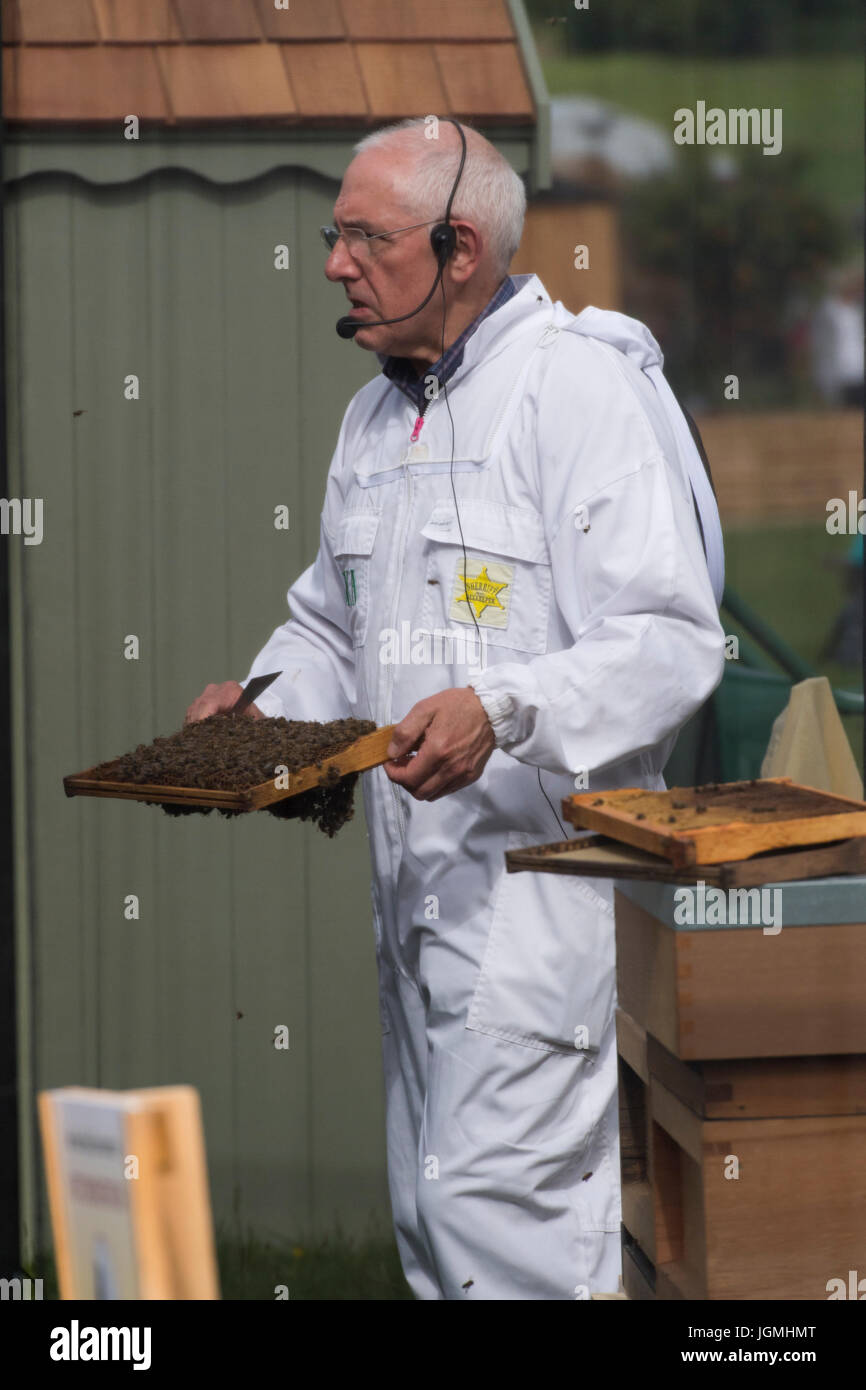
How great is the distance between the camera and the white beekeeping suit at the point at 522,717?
7.83ft

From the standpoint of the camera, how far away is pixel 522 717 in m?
2.35

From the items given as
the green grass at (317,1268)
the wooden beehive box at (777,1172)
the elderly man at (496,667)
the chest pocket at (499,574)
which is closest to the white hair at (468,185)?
the elderly man at (496,667)

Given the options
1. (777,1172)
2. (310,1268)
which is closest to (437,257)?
(777,1172)

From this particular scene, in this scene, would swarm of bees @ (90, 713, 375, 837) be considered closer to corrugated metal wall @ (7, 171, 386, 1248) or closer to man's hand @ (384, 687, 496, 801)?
man's hand @ (384, 687, 496, 801)

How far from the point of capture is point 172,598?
3410 mm

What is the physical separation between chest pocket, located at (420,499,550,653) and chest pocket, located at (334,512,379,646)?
0.56 feet

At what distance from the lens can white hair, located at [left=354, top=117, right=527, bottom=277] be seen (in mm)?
2643

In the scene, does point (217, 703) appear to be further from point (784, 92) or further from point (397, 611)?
point (784, 92)

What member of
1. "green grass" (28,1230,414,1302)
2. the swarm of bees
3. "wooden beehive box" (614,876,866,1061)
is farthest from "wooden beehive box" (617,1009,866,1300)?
"green grass" (28,1230,414,1302)

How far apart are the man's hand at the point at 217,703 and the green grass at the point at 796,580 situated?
1.12 meters

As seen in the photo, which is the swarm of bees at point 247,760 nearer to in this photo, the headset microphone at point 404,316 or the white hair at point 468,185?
the headset microphone at point 404,316

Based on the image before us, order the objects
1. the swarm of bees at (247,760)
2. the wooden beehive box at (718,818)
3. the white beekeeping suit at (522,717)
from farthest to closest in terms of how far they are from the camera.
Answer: the white beekeeping suit at (522,717) → the swarm of bees at (247,760) → the wooden beehive box at (718,818)
